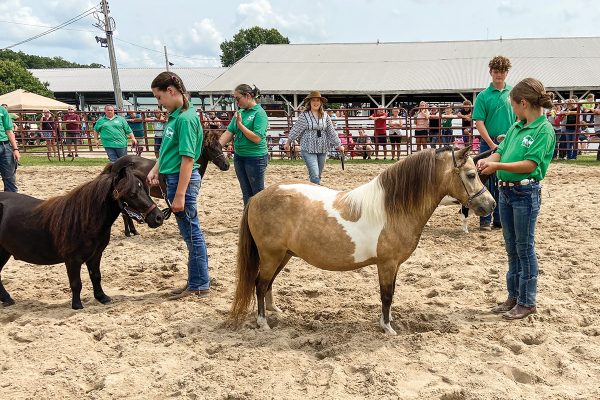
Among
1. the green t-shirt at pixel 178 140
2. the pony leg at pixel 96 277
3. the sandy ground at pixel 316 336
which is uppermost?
the green t-shirt at pixel 178 140

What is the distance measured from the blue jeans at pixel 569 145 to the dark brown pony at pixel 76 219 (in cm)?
1237

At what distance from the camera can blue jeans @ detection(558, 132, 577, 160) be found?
1276cm

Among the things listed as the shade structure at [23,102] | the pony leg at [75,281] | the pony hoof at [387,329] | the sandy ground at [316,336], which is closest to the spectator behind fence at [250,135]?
the sandy ground at [316,336]

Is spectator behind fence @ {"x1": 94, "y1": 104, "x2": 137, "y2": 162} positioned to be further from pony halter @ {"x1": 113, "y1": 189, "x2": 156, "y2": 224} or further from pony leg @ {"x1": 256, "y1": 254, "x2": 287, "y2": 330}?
pony leg @ {"x1": 256, "y1": 254, "x2": 287, "y2": 330}

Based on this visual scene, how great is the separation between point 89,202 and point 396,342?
2.66m

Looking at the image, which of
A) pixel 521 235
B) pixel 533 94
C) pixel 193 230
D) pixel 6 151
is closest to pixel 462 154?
pixel 533 94

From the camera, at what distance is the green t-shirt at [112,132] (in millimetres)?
9023

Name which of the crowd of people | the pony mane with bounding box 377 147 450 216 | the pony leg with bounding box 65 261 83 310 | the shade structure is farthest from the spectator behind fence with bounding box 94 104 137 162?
the shade structure

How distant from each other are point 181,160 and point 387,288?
76.7 inches

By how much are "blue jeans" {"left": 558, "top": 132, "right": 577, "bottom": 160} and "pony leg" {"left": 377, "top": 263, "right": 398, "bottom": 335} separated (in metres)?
11.5

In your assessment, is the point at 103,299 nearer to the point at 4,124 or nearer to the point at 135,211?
the point at 135,211

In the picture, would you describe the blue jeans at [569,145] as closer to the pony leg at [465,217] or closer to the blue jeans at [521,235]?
the pony leg at [465,217]

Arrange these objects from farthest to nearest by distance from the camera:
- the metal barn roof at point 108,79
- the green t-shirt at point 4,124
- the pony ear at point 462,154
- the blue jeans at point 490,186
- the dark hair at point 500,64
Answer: the metal barn roof at point 108,79 < the green t-shirt at point 4,124 < the blue jeans at point 490,186 < the dark hair at point 500,64 < the pony ear at point 462,154

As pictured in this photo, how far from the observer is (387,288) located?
3.35m
